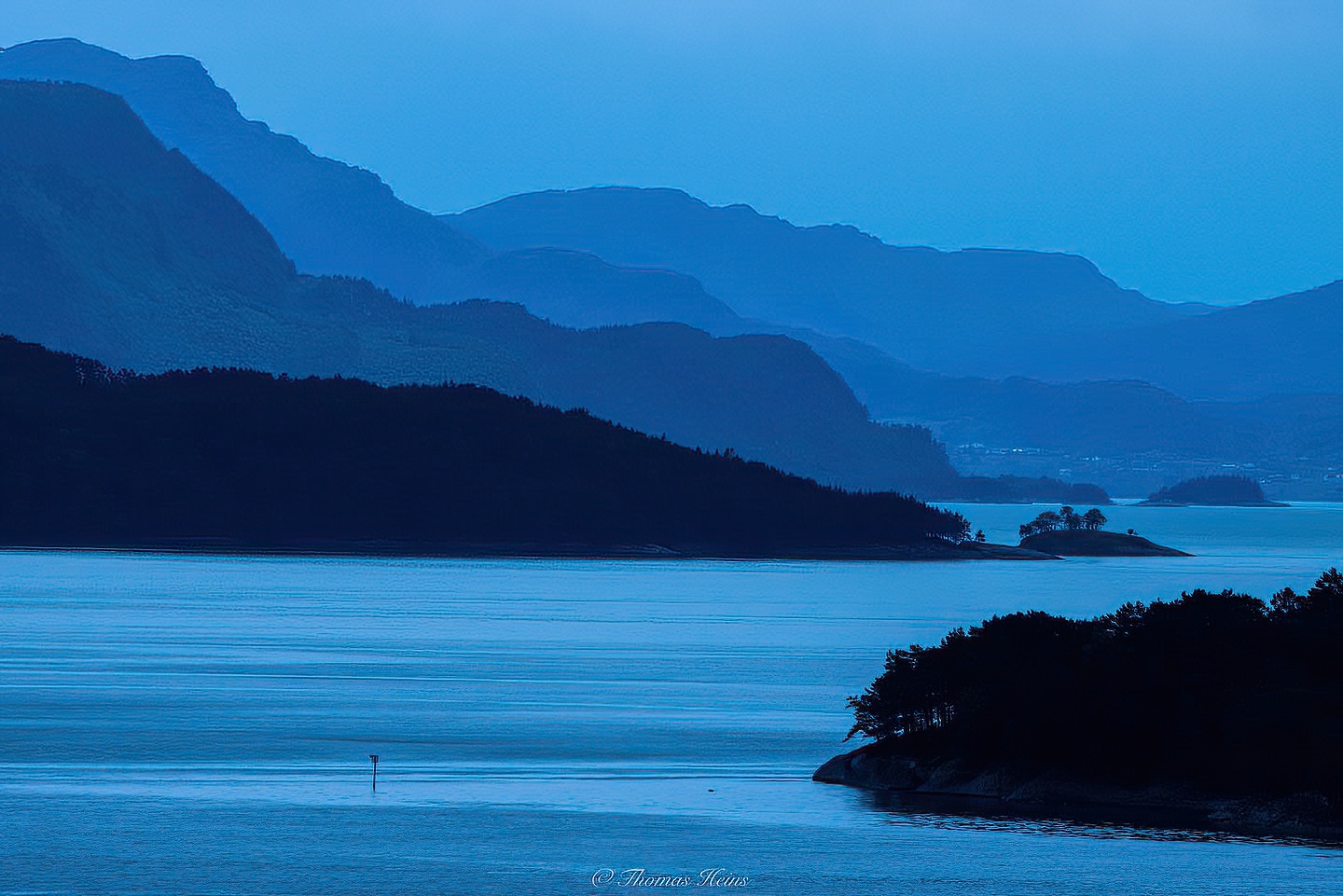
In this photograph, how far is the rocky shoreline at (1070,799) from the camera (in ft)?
190

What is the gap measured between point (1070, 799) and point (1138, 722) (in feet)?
10.3

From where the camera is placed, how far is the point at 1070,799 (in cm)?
6225

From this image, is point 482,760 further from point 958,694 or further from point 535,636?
point 535,636

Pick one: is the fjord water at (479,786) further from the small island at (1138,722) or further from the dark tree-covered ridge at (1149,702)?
the dark tree-covered ridge at (1149,702)

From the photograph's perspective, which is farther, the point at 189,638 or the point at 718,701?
the point at 189,638

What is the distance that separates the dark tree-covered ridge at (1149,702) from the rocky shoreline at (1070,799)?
39 centimetres

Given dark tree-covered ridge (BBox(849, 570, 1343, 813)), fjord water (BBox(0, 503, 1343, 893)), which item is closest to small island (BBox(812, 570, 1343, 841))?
dark tree-covered ridge (BBox(849, 570, 1343, 813))

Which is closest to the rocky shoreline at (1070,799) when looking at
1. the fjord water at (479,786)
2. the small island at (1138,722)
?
the small island at (1138,722)

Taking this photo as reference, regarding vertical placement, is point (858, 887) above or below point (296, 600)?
below

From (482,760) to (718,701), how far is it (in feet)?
82.3

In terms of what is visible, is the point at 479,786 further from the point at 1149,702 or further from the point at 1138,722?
the point at 1149,702

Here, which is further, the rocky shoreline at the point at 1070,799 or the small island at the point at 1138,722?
the small island at the point at 1138,722

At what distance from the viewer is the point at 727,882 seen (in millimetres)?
49719

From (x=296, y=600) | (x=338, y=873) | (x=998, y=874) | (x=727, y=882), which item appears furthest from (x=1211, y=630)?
(x=296, y=600)
